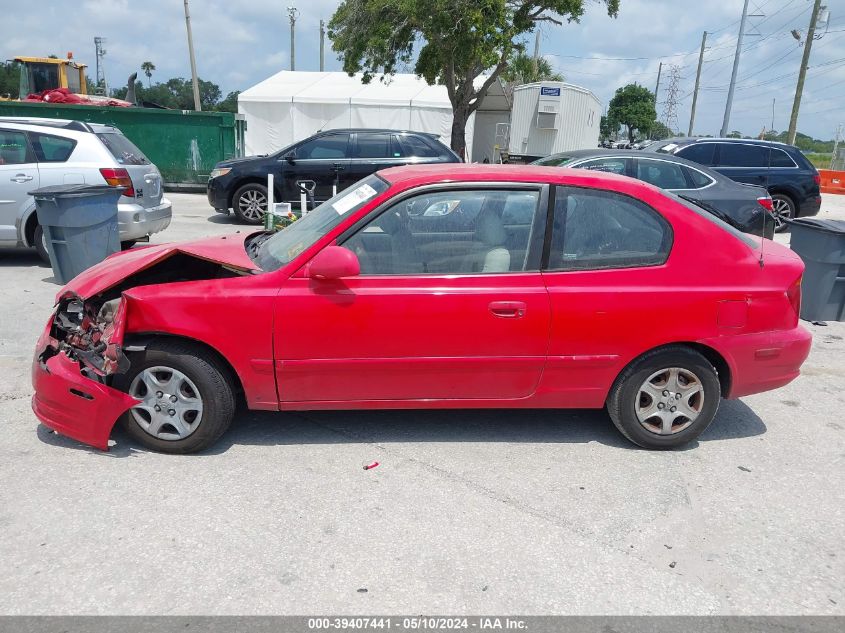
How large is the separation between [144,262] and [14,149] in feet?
18.4

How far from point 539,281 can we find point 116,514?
7.98 feet

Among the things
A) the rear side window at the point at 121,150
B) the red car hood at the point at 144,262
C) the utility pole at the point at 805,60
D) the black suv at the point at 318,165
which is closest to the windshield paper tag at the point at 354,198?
the red car hood at the point at 144,262

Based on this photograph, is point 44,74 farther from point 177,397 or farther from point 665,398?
point 665,398

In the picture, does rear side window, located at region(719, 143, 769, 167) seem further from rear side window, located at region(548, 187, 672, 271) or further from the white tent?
the white tent

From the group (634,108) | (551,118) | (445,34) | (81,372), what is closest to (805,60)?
(551,118)

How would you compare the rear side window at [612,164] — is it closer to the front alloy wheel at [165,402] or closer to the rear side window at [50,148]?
the rear side window at [50,148]

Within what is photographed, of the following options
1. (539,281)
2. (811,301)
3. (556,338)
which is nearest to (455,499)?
(556,338)

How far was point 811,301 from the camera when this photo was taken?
22.4 feet

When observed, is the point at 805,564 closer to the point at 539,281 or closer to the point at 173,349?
the point at 539,281

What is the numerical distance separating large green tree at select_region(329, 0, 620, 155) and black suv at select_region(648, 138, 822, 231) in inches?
277

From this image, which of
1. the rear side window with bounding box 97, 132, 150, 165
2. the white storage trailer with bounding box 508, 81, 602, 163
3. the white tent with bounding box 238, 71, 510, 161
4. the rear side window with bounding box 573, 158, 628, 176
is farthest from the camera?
the white tent with bounding box 238, 71, 510, 161

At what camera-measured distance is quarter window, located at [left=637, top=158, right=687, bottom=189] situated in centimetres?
923

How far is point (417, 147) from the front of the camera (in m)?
11.9

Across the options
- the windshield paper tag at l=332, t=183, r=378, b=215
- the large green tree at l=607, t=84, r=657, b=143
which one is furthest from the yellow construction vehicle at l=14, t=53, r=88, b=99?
the large green tree at l=607, t=84, r=657, b=143
